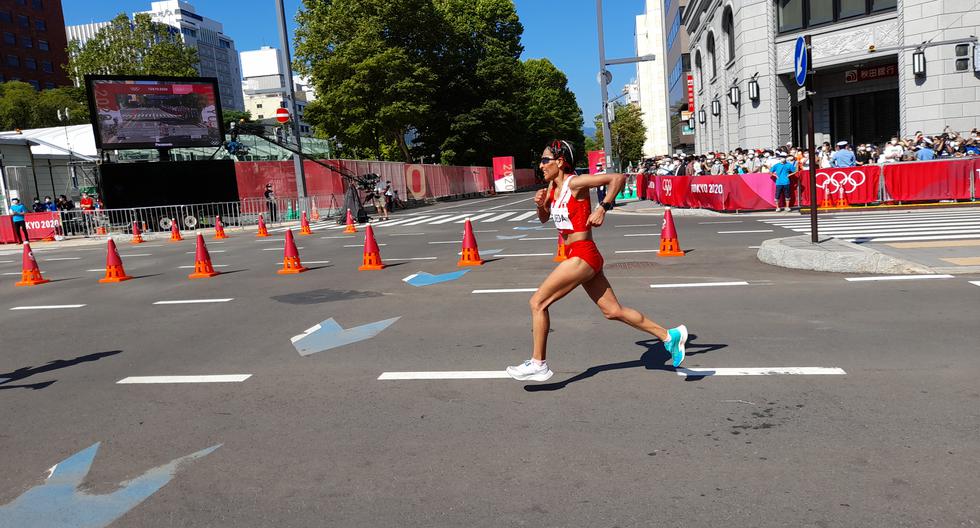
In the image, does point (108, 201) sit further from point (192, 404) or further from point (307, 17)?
point (307, 17)

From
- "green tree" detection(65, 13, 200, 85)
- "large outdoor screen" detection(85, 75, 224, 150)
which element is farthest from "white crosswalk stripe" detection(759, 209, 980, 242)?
"green tree" detection(65, 13, 200, 85)

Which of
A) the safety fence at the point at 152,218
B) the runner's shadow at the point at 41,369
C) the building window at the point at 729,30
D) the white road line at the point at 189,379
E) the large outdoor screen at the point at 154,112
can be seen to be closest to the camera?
the white road line at the point at 189,379

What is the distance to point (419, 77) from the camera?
5112 cm

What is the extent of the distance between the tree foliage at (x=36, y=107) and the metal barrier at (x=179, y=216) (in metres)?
42.5

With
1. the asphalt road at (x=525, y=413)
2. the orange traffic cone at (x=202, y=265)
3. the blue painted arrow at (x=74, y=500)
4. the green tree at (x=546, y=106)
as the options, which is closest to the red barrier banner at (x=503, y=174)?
the green tree at (x=546, y=106)

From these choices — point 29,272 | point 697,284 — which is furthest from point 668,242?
point 29,272

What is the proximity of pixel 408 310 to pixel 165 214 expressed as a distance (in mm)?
23682

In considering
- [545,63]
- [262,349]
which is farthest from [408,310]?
[545,63]

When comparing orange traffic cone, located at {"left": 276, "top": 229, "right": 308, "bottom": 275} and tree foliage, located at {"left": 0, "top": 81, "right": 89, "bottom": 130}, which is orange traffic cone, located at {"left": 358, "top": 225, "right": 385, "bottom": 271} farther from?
tree foliage, located at {"left": 0, "top": 81, "right": 89, "bottom": 130}

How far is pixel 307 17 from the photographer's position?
56.3 m

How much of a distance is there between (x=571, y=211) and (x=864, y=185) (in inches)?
712

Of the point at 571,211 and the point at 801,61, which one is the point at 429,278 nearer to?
the point at 801,61

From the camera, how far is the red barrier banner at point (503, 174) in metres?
61.0

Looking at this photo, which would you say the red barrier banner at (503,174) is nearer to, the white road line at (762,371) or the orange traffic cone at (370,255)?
the orange traffic cone at (370,255)
